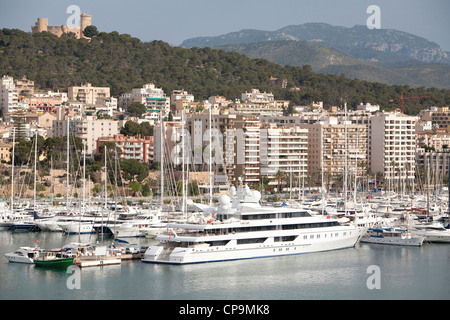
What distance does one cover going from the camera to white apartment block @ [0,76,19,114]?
79.6 m

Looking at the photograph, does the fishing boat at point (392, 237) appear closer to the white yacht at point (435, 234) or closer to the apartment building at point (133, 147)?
the white yacht at point (435, 234)

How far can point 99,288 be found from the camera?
2400 cm

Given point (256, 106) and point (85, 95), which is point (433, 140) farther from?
point (85, 95)

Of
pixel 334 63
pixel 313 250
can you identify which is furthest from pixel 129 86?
pixel 334 63

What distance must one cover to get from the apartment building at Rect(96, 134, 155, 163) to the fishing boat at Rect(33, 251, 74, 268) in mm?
34882

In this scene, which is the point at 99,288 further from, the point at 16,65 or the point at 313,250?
the point at 16,65

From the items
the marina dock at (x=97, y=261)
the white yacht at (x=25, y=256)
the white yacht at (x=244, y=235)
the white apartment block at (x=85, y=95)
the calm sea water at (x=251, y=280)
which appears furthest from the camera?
the white apartment block at (x=85, y=95)

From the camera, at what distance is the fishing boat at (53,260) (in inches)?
1049

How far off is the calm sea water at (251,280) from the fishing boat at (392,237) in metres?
2.49

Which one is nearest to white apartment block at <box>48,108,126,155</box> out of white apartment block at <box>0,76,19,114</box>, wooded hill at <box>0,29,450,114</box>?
white apartment block at <box>0,76,19,114</box>

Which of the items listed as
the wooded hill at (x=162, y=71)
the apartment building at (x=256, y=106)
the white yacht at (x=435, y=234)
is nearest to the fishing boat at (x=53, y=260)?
the white yacht at (x=435, y=234)

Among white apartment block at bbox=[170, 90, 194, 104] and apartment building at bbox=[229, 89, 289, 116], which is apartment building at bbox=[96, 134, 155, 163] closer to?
apartment building at bbox=[229, 89, 289, 116]

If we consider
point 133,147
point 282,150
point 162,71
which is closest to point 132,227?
point 282,150
